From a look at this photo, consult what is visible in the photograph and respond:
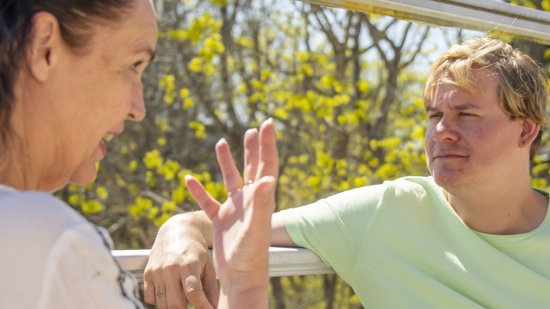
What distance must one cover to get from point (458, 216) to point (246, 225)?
0.93 metres

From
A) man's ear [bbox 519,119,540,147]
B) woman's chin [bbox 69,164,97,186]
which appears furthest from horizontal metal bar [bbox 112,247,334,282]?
man's ear [bbox 519,119,540,147]

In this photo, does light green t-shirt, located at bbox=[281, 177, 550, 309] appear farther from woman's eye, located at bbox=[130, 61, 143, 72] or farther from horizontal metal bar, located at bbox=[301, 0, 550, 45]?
woman's eye, located at bbox=[130, 61, 143, 72]

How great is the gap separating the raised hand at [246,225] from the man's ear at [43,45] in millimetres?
272

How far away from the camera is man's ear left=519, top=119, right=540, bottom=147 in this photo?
1.93 meters

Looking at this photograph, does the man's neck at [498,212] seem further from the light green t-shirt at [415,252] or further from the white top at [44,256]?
the white top at [44,256]

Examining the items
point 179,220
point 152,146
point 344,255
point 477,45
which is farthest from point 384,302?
point 152,146

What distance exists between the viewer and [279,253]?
147cm

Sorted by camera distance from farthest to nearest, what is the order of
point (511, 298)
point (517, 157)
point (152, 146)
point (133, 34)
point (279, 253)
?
1. point (152, 146)
2. point (517, 157)
3. point (511, 298)
4. point (279, 253)
5. point (133, 34)

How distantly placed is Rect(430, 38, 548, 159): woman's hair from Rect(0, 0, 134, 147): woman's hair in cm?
116

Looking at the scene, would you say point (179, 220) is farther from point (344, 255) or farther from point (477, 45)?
point (477, 45)

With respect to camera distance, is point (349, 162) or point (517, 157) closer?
point (517, 157)

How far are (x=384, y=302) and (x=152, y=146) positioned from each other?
3003 mm

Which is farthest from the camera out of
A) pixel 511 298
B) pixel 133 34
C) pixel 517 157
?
pixel 517 157

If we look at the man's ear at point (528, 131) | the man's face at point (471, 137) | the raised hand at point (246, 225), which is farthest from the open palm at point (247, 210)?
the man's ear at point (528, 131)
